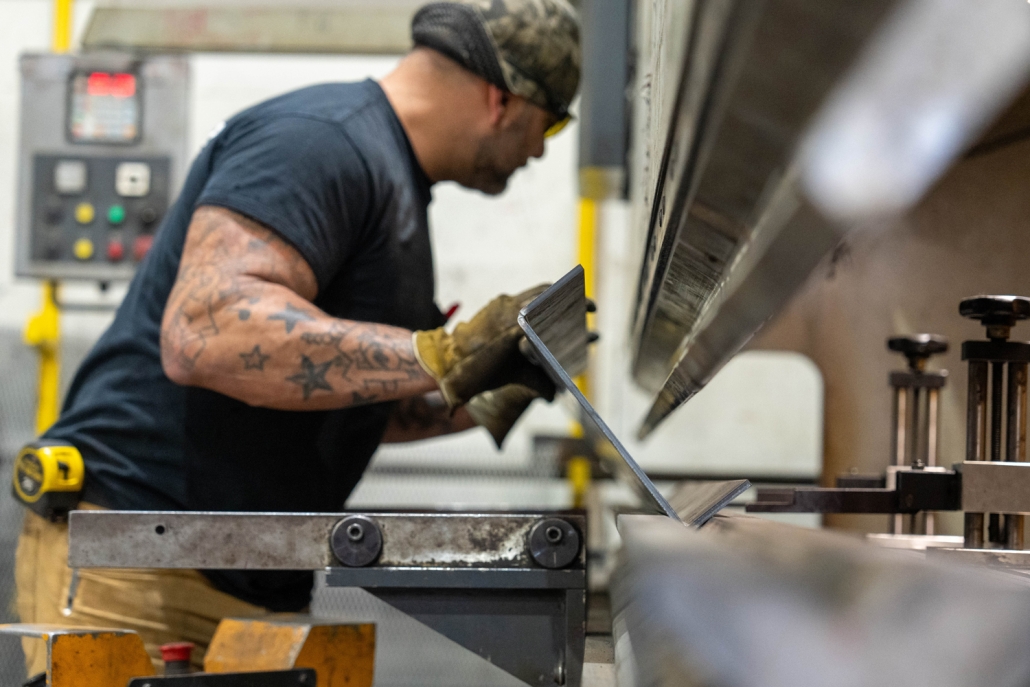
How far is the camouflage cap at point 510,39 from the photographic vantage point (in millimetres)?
1303

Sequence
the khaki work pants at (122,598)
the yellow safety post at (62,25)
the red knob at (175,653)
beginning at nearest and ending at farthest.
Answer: the red knob at (175,653) < the khaki work pants at (122,598) < the yellow safety post at (62,25)

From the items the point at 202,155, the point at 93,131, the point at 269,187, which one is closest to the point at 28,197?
the point at 93,131

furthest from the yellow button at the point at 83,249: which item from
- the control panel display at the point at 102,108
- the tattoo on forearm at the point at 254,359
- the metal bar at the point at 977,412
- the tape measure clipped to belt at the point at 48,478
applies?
the metal bar at the point at 977,412

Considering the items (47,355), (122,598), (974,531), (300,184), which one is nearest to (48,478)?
(122,598)

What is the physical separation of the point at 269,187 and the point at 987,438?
2.64 ft

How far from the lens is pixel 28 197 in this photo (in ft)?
8.12

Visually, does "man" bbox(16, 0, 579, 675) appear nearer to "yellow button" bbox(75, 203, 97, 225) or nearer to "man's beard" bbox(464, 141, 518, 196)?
"man's beard" bbox(464, 141, 518, 196)

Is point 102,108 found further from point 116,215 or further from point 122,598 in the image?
point 122,598

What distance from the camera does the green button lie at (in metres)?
2.48

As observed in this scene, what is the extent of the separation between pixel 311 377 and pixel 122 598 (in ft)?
1.37

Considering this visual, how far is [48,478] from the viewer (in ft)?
3.91

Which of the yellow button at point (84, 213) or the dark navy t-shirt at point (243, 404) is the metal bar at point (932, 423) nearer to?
the dark navy t-shirt at point (243, 404)

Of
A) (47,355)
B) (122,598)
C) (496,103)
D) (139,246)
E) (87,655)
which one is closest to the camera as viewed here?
(87,655)

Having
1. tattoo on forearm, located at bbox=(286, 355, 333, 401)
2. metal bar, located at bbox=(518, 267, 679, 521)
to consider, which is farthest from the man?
metal bar, located at bbox=(518, 267, 679, 521)
